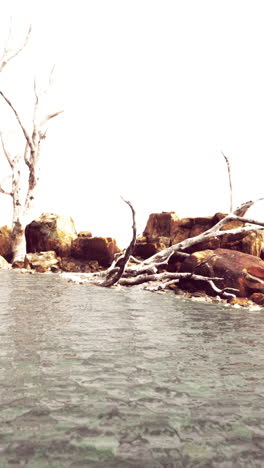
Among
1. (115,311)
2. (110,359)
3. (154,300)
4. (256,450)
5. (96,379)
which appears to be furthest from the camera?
(154,300)

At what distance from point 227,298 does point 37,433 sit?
426 inches

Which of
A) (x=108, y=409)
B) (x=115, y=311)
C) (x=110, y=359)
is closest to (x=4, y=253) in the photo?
(x=115, y=311)

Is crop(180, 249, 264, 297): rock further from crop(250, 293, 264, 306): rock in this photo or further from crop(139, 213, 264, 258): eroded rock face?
crop(139, 213, 264, 258): eroded rock face

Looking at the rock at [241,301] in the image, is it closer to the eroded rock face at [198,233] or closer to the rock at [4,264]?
the eroded rock face at [198,233]

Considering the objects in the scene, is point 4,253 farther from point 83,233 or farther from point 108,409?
point 108,409

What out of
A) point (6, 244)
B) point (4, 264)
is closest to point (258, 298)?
point (4, 264)

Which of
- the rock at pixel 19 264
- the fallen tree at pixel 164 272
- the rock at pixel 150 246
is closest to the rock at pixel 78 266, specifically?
the rock at pixel 150 246

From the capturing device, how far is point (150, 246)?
2289 centimetres

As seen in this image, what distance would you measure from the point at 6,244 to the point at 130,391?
26.3m

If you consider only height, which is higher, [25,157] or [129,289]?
[25,157]

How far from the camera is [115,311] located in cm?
1144

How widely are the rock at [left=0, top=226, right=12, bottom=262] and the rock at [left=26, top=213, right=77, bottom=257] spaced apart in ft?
4.49

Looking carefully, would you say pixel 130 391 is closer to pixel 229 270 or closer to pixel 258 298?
pixel 258 298

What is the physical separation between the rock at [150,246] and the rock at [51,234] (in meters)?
4.91
